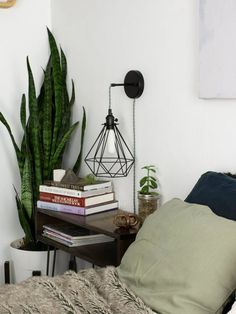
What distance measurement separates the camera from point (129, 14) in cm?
282

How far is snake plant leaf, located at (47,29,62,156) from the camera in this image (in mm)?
3199

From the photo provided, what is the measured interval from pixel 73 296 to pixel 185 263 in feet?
1.22

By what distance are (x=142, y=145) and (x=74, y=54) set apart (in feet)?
2.62

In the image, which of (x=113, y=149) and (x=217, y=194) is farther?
(x=113, y=149)

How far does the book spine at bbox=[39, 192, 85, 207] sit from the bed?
832 mm

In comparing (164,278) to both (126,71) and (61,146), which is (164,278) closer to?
(126,71)

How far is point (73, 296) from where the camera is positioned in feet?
5.87

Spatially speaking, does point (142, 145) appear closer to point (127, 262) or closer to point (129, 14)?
point (129, 14)

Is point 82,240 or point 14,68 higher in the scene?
point 14,68

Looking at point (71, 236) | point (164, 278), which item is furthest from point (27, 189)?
point (164, 278)

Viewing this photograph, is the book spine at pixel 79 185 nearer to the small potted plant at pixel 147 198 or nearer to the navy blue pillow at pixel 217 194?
the small potted plant at pixel 147 198

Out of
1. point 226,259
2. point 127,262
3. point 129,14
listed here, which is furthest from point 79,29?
point 226,259

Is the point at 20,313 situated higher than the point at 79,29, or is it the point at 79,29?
the point at 79,29

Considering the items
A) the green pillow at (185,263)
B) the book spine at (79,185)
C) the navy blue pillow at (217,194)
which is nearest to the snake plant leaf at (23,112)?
the book spine at (79,185)
